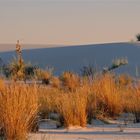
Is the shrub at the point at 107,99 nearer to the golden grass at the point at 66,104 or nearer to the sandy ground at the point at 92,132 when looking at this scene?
the golden grass at the point at 66,104

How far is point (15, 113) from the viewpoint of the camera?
8.57m

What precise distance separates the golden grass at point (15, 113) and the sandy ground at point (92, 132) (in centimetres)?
40

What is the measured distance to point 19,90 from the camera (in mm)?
8992

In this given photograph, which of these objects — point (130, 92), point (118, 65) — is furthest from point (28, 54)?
point (130, 92)

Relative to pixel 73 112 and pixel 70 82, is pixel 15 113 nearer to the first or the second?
pixel 73 112

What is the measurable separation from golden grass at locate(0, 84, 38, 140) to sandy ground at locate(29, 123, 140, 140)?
0.40m

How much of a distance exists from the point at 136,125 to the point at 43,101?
2.59 metres

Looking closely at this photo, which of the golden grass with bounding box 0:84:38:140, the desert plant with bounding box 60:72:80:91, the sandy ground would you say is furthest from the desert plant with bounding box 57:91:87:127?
the desert plant with bounding box 60:72:80:91

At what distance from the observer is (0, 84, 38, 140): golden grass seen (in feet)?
28.0

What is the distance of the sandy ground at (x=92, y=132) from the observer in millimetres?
9516

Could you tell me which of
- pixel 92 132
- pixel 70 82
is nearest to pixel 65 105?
pixel 92 132

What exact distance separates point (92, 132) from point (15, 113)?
213 centimetres

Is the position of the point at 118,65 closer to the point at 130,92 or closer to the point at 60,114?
the point at 130,92

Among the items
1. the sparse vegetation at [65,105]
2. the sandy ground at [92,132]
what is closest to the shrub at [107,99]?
the sparse vegetation at [65,105]
